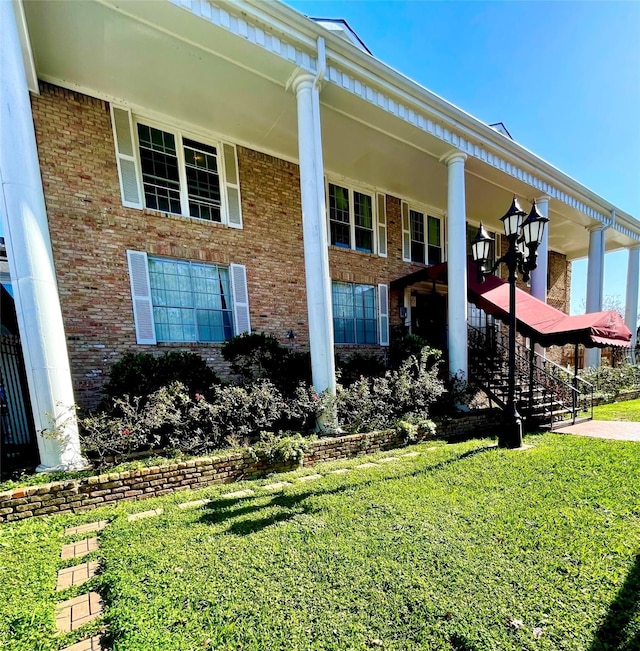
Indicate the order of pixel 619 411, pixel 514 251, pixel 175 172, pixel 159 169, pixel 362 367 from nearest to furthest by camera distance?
pixel 514 251
pixel 159 169
pixel 175 172
pixel 362 367
pixel 619 411

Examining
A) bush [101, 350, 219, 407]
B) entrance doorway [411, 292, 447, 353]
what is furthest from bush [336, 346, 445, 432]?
entrance doorway [411, 292, 447, 353]

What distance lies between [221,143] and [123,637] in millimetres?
8442

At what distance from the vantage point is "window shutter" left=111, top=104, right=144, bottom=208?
21.0ft

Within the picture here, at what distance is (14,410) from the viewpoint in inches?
203

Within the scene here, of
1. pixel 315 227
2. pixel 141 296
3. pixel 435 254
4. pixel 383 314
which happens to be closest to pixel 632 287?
pixel 435 254

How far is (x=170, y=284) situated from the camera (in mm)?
7121

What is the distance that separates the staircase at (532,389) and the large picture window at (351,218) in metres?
4.62

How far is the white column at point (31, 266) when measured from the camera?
12.6 feet

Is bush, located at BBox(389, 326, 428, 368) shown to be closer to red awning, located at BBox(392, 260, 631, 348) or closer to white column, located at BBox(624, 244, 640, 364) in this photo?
red awning, located at BBox(392, 260, 631, 348)

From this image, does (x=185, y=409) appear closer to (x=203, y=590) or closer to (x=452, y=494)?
(x=203, y=590)

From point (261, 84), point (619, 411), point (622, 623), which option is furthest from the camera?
point (619, 411)

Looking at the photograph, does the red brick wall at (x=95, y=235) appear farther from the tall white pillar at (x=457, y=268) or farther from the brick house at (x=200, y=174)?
the tall white pillar at (x=457, y=268)

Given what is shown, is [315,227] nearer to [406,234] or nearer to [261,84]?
[261,84]

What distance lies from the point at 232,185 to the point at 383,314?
563cm
